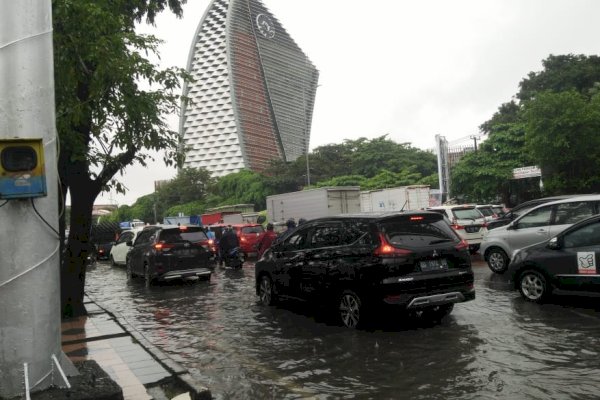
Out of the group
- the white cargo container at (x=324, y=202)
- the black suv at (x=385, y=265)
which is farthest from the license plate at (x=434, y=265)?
the white cargo container at (x=324, y=202)

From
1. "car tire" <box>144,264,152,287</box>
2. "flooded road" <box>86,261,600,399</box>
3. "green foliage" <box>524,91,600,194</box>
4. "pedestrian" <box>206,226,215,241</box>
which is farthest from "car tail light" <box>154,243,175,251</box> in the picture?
"green foliage" <box>524,91,600,194</box>

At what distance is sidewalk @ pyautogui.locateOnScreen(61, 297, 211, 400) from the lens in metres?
5.24

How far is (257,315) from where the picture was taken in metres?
9.31

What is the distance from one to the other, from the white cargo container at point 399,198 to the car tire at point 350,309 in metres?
18.7

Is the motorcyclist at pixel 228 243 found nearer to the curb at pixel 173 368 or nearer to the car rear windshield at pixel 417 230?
the curb at pixel 173 368

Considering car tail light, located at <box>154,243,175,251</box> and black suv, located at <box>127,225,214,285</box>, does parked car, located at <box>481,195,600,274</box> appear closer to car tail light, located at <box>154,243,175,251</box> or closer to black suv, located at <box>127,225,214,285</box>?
black suv, located at <box>127,225,214,285</box>

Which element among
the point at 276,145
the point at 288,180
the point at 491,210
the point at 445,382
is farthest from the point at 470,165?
the point at 276,145

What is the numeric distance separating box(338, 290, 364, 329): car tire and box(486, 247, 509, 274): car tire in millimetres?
6705

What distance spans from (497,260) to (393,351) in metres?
7.72

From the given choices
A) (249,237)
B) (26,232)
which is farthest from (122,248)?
(26,232)

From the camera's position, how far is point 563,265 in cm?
832

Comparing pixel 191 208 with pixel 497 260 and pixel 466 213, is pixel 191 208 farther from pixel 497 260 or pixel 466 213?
pixel 497 260

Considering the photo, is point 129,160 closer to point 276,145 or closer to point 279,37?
point 276,145

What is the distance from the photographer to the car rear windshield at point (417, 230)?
7230 mm
